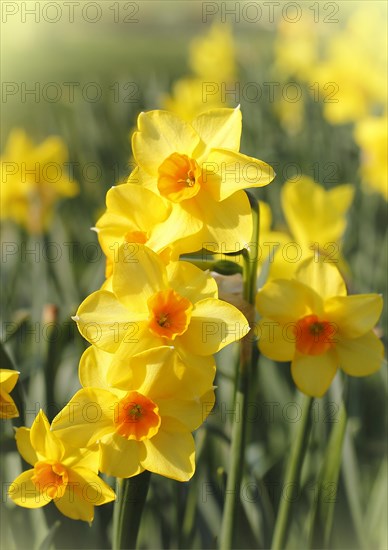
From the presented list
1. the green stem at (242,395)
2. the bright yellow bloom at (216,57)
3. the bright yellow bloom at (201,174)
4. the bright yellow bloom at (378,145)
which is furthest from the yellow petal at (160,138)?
the bright yellow bloom at (216,57)

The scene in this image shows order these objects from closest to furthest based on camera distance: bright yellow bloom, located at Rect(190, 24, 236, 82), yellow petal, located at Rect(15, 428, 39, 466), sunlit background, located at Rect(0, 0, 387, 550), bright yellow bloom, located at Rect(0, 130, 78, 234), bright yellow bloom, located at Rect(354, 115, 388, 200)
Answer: yellow petal, located at Rect(15, 428, 39, 466) → sunlit background, located at Rect(0, 0, 387, 550) → bright yellow bloom, located at Rect(354, 115, 388, 200) → bright yellow bloom, located at Rect(0, 130, 78, 234) → bright yellow bloom, located at Rect(190, 24, 236, 82)

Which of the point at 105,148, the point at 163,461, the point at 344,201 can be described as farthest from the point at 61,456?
the point at 105,148

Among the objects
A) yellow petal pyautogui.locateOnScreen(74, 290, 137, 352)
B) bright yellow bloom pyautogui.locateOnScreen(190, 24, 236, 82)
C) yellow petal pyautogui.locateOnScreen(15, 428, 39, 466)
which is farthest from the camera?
bright yellow bloom pyautogui.locateOnScreen(190, 24, 236, 82)

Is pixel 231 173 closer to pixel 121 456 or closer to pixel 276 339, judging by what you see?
pixel 276 339

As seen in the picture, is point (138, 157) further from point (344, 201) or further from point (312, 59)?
point (312, 59)

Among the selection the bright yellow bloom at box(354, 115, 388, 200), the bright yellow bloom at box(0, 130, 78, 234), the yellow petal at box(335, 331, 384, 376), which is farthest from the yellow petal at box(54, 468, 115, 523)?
the bright yellow bloom at box(354, 115, 388, 200)

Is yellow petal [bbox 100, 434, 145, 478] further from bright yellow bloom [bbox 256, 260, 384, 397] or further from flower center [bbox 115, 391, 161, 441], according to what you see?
bright yellow bloom [bbox 256, 260, 384, 397]

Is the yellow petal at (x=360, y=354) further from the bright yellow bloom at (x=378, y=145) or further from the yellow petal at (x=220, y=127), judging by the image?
the bright yellow bloom at (x=378, y=145)

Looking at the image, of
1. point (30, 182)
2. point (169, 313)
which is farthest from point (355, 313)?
point (30, 182)
